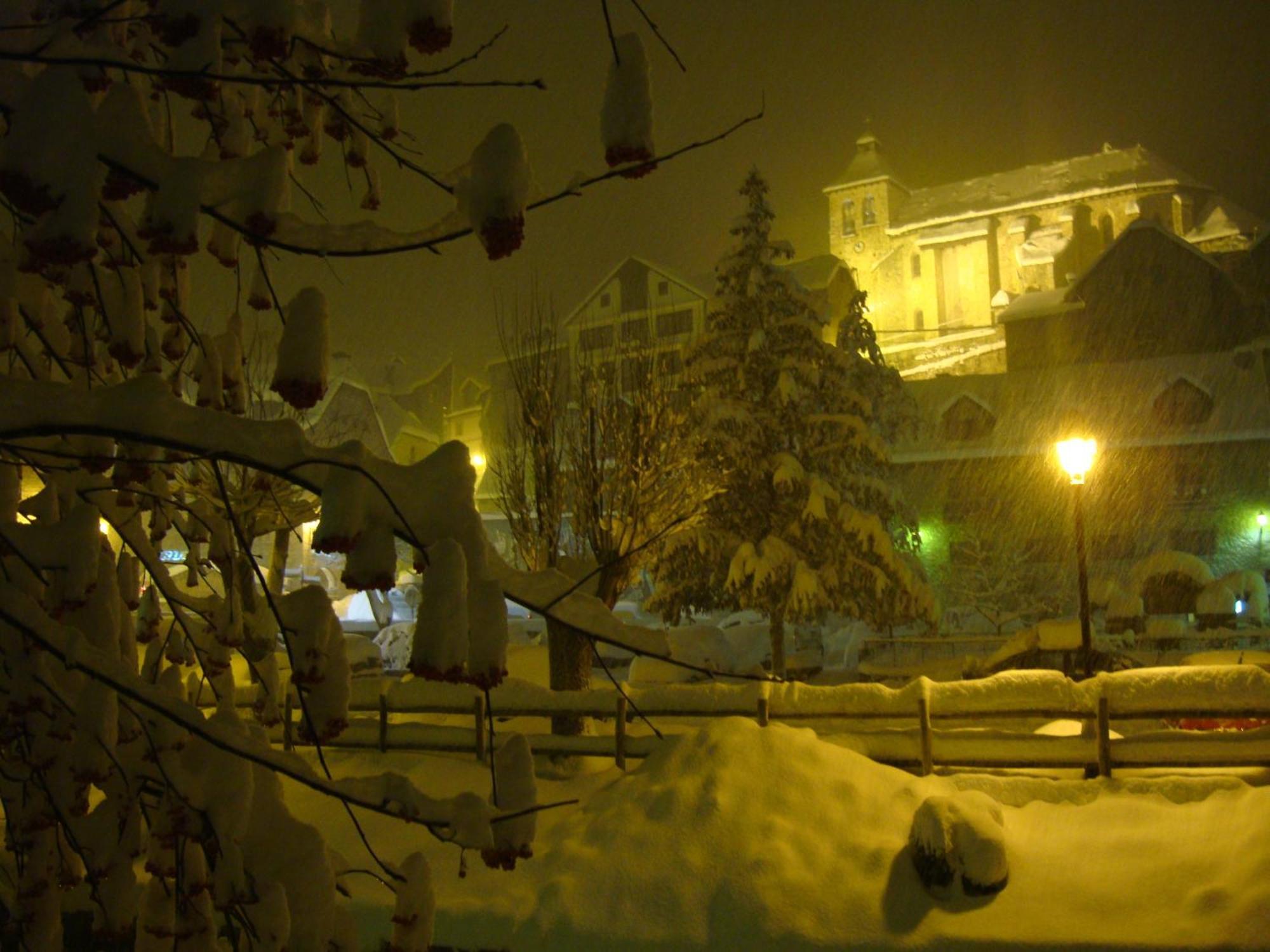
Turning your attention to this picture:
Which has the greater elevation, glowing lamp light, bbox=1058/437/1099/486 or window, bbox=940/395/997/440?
window, bbox=940/395/997/440

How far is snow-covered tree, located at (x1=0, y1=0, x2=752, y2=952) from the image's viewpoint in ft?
8.21

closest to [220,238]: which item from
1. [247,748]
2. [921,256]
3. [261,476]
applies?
[261,476]

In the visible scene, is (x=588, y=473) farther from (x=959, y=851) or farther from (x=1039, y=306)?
(x=1039, y=306)

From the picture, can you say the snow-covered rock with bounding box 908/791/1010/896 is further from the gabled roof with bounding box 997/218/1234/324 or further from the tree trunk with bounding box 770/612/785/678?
the gabled roof with bounding box 997/218/1234/324

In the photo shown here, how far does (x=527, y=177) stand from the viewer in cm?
257

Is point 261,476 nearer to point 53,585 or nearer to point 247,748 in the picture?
point 53,585

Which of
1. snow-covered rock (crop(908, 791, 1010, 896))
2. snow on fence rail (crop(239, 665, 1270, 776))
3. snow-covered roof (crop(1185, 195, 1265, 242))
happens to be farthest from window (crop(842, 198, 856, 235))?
snow-covered rock (crop(908, 791, 1010, 896))

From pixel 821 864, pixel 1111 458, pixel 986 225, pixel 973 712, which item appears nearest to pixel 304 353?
pixel 821 864

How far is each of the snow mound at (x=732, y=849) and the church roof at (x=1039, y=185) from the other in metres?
82.6

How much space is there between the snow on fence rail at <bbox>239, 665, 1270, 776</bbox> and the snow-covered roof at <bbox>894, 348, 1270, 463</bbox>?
21.6 metres

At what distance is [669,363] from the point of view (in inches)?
805

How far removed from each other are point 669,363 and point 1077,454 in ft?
29.9

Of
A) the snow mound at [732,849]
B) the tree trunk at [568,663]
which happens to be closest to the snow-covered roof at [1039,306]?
the tree trunk at [568,663]

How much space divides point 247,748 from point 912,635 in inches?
1125
